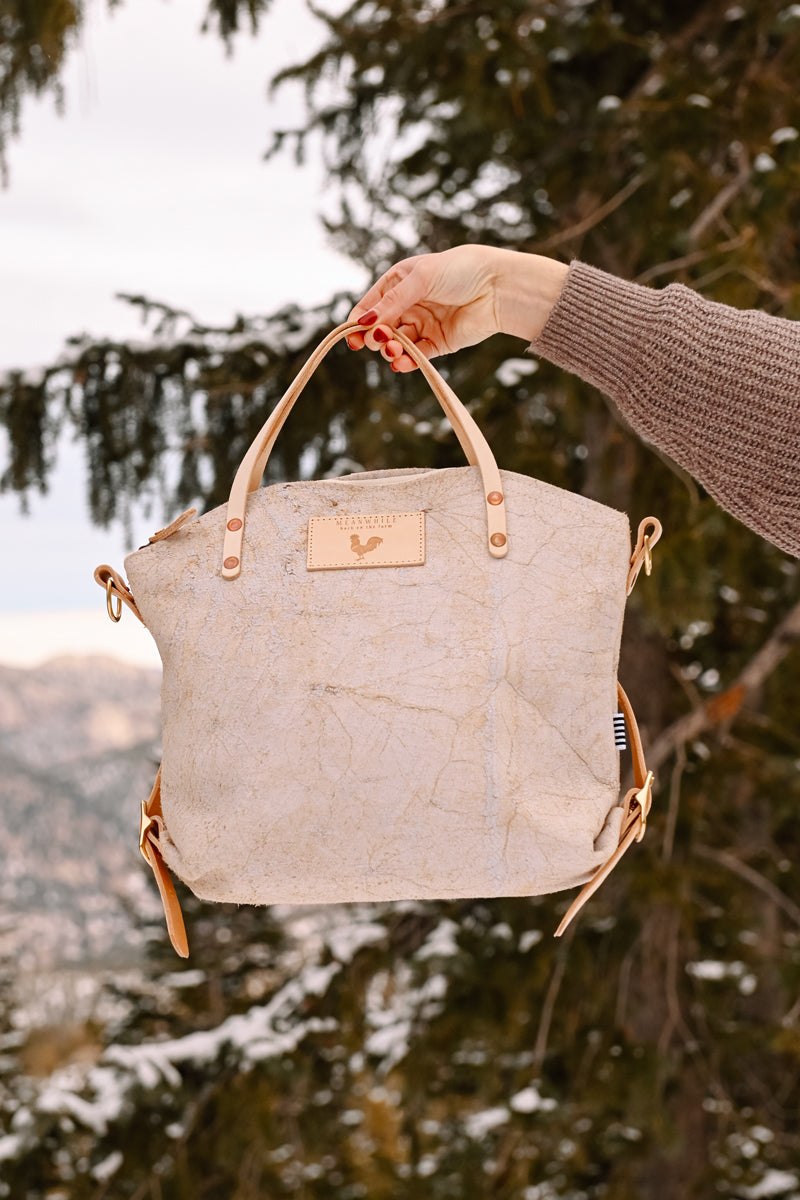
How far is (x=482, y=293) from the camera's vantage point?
112 cm

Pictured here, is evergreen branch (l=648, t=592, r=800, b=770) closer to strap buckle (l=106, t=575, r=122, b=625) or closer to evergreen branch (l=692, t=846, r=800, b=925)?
evergreen branch (l=692, t=846, r=800, b=925)

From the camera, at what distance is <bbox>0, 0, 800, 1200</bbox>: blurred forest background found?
2.76 m

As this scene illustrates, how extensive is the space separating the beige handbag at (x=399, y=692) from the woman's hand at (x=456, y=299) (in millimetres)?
92

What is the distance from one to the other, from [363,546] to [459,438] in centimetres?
13

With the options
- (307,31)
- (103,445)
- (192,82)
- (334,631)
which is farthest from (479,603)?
(192,82)

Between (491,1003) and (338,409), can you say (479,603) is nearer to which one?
(338,409)

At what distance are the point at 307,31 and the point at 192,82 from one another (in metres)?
1.64

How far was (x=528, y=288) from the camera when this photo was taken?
1.13 meters

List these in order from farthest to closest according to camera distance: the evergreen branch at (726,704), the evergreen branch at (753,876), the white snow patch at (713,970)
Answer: the white snow patch at (713,970), the evergreen branch at (753,876), the evergreen branch at (726,704)

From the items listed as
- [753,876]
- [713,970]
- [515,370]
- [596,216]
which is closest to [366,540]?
[515,370]

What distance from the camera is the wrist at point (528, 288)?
112 centimetres

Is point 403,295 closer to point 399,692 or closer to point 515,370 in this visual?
point 399,692

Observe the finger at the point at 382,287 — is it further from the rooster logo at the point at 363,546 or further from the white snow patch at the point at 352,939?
the white snow patch at the point at 352,939

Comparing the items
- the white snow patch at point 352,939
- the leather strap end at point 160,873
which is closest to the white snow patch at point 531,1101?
the white snow patch at point 352,939
